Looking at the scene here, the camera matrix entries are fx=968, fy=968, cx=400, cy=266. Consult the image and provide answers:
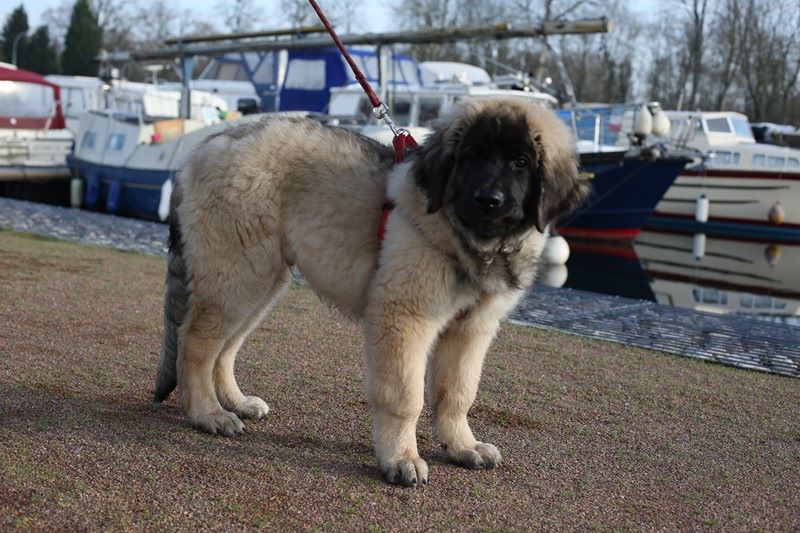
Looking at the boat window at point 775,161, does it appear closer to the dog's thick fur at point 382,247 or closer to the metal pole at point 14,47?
the dog's thick fur at point 382,247

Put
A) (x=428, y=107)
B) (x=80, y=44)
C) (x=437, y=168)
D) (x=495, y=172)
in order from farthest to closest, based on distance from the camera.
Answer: (x=80, y=44) → (x=428, y=107) → (x=437, y=168) → (x=495, y=172)

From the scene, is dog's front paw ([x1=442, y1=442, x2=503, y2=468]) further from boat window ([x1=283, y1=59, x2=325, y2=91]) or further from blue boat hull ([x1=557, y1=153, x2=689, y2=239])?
boat window ([x1=283, y1=59, x2=325, y2=91])

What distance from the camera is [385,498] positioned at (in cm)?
408

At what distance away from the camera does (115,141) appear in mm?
25172

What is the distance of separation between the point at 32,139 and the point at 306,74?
363 inches

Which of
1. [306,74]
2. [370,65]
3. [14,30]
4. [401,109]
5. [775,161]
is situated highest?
[14,30]

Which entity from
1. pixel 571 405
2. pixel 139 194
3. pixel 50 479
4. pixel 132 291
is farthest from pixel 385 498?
pixel 139 194

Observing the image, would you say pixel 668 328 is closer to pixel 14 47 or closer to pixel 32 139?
pixel 32 139

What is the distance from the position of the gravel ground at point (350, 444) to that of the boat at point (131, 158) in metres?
15.2

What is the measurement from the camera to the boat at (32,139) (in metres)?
26.6

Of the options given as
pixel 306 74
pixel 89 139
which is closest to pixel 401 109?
pixel 306 74

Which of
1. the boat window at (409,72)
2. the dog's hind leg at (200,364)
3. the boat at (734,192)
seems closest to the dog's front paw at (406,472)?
the dog's hind leg at (200,364)

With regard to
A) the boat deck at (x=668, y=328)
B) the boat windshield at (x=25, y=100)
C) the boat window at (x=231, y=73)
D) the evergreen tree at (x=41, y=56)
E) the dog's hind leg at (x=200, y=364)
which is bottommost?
the boat deck at (x=668, y=328)

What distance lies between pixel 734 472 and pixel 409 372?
5.85ft
